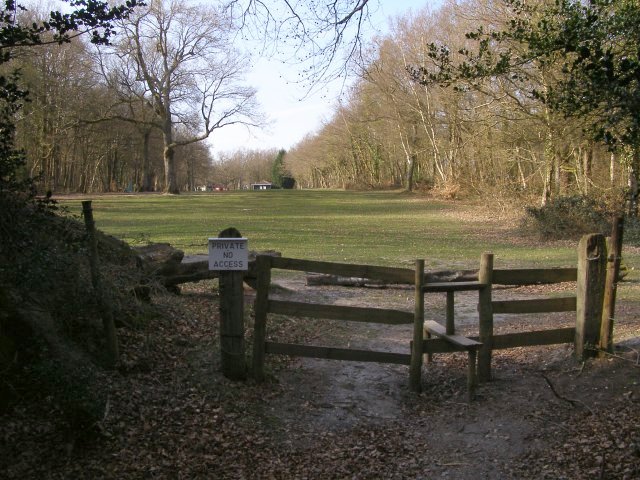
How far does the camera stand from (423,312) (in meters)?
6.98

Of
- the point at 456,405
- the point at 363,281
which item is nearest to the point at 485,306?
the point at 456,405

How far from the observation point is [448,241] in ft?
80.2

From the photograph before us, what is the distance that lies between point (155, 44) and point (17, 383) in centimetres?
5471

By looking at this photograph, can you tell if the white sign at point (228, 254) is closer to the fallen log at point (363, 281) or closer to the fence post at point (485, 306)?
the fence post at point (485, 306)

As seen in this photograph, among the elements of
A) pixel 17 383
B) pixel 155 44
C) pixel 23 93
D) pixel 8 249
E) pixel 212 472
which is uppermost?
pixel 155 44

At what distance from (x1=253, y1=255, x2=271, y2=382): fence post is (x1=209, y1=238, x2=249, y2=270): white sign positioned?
0.18m

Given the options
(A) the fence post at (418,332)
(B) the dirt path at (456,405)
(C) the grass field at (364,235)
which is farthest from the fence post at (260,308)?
(C) the grass field at (364,235)

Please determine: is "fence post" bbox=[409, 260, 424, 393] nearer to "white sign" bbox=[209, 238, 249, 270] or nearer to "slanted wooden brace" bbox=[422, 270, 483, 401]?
"slanted wooden brace" bbox=[422, 270, 483, 401]

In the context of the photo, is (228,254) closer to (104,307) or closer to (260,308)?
(260,308)

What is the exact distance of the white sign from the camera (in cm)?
679

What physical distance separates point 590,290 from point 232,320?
3.82 meters

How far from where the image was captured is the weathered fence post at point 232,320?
691cm

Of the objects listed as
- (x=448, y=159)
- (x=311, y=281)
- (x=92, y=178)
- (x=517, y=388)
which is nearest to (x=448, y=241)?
(x=311, y=281)

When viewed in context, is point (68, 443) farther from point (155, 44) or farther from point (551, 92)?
point (155, 44)
